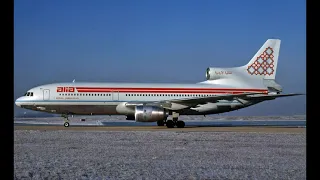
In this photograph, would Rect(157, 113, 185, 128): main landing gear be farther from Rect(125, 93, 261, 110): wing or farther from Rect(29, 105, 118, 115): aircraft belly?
Rect(29, 105, 118, 115): aircraft belly

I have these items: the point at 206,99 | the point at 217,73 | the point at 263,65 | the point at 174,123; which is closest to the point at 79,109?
the point at 174,123

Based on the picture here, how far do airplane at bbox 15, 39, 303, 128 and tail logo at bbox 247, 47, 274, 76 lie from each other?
1.10 m

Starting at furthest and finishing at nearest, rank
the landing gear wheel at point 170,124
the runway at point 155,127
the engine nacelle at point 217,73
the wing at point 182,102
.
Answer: the engine nacelle at point 217,73 → the landing gear wheel at point 170,124 → the wing at point 182,102 → the runway at point 155,127

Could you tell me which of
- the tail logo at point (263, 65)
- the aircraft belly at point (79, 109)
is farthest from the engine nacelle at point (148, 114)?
the tail logo at point (263, 65)

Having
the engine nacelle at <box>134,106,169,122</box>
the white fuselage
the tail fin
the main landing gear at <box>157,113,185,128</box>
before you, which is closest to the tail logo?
the tail fin

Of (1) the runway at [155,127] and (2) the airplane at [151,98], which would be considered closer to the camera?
(1) the runway at [155,127]

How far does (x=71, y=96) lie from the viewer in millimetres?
26672

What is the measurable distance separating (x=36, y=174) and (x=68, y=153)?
371 centimetres

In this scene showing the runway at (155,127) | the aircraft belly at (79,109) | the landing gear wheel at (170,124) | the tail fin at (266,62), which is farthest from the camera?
the tail fin at (266,62)

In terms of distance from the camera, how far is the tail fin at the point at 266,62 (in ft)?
99.5

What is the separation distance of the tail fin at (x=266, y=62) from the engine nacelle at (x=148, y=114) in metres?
8.79

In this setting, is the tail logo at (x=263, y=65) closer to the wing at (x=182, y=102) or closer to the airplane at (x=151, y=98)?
the airplane at (x=151, y=98)

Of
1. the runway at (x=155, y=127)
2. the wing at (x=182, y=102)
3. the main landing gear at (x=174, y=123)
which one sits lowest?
the runway at (x=155, y=127)
